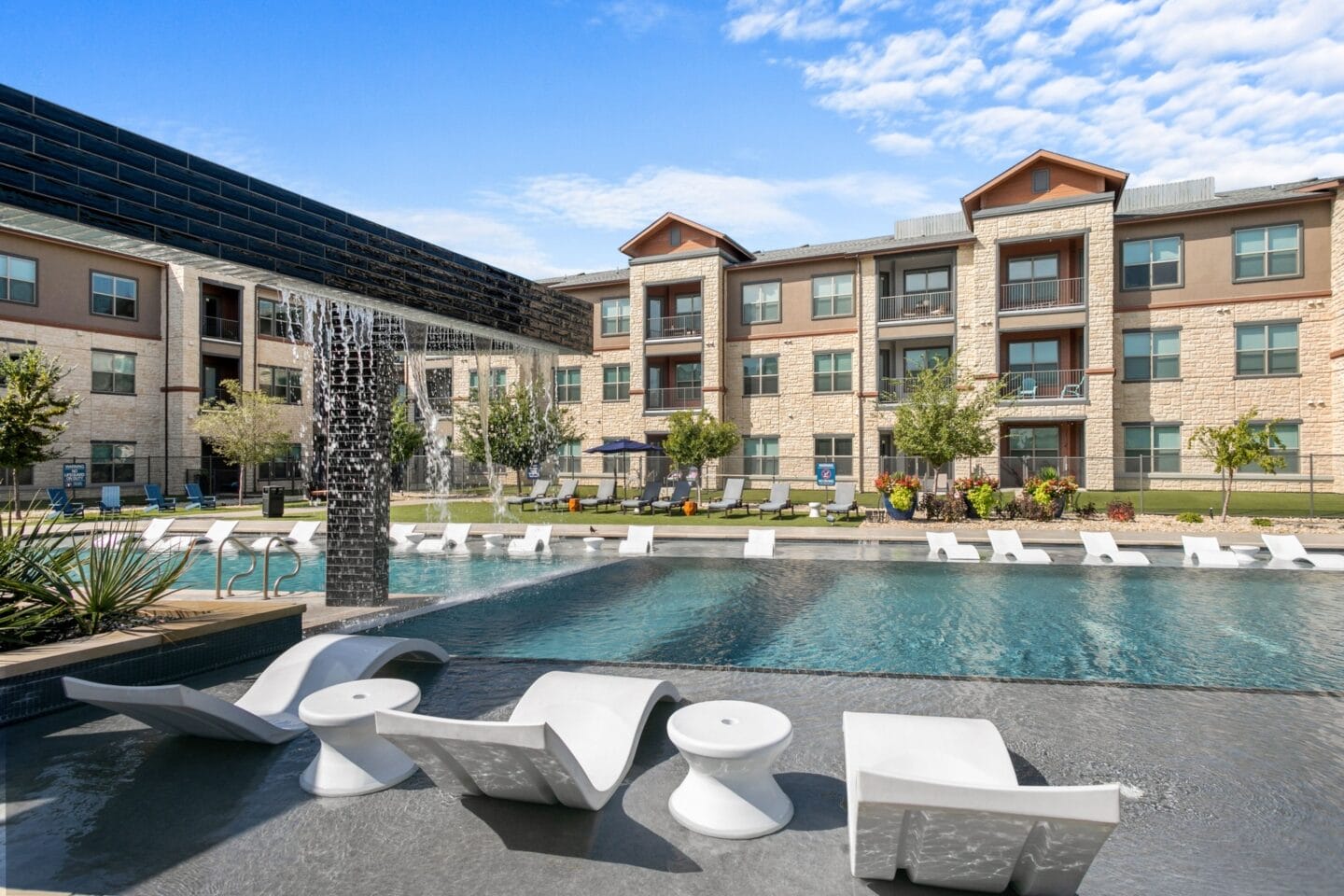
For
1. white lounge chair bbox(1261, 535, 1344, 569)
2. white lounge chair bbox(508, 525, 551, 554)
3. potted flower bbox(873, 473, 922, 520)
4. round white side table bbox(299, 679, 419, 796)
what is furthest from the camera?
potted flower bbox(873, 473, 922, 520)

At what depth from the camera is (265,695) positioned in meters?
5.23

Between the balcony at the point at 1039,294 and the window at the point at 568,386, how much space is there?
1885cm

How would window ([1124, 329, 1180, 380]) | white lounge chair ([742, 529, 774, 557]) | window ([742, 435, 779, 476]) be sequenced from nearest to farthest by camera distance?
white lounge chair ([742, 529, 774, 557]) < window ([1124, 329, 1180, 380]) < window ([742, 435, 779, 476])

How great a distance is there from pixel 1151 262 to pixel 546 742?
104 ft

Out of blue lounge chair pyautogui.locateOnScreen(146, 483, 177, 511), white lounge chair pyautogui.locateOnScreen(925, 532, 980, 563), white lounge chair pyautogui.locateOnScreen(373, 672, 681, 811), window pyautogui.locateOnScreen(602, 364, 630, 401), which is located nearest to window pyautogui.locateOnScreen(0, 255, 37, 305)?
blue lounge chair pyautogui.locateOnScreen(146, 483, 177, 511)

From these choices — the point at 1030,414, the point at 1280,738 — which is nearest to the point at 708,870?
the point at 1280,738

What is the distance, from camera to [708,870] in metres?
3.32

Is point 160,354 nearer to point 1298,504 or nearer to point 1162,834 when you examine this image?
point 1162,834

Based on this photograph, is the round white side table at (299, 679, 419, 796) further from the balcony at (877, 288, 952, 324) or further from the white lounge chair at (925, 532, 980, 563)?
the balcony at (877, 288, 952, 324)

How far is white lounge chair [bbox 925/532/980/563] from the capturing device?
551 inches

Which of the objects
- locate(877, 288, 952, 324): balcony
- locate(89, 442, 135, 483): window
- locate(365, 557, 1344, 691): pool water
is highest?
locate(877, 288, 952, 324): balcony

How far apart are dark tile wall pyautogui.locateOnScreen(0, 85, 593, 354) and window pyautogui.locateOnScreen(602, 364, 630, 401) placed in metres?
25.7

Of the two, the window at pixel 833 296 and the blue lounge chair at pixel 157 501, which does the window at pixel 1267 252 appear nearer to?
the window at pixel 833 296

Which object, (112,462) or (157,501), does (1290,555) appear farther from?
(112,462)
